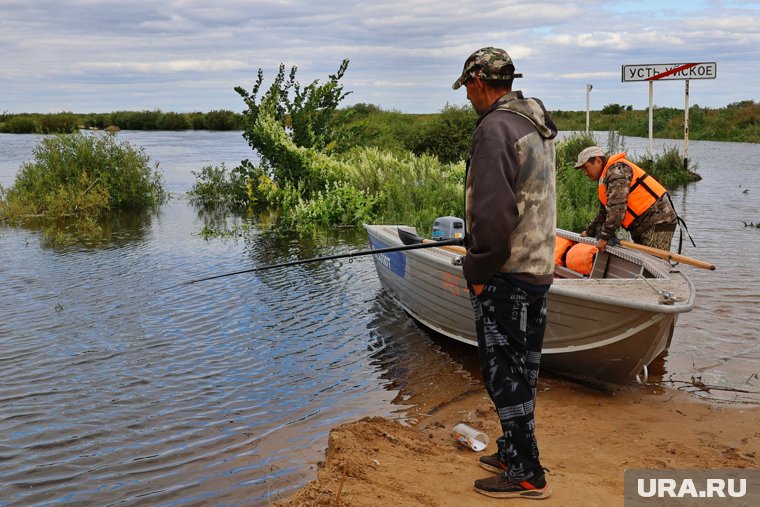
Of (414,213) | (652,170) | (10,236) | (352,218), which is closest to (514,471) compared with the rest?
(414,213)

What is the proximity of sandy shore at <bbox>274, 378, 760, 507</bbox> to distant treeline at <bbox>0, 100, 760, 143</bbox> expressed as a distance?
1580 cm

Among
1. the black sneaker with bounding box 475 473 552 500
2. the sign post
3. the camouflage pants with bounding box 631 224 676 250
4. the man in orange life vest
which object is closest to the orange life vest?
the man in orange life vest

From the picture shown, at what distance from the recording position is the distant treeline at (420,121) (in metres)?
26.2

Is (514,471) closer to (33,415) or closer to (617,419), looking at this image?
(617,419)

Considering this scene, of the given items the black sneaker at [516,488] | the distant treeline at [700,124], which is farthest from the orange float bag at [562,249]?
the distant treeline at [700,124]

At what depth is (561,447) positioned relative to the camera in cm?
505

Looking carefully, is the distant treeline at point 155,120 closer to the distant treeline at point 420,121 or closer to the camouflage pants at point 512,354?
the distant treeline at point 420,121

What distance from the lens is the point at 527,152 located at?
3879 millimetres

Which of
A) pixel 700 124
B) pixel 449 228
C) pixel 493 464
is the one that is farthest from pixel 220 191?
pixel 700 124

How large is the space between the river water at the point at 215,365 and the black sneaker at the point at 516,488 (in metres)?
1.34

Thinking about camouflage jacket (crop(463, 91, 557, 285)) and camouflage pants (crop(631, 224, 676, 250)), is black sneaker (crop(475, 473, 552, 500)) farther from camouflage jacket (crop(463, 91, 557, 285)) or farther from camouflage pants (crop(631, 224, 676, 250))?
camouflage pants (crop(631, 224, 676, 250))

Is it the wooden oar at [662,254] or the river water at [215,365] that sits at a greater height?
the wooden oar at [662,254]

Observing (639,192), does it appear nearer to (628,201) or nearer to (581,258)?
(628,201)

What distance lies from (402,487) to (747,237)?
37.2 ft
